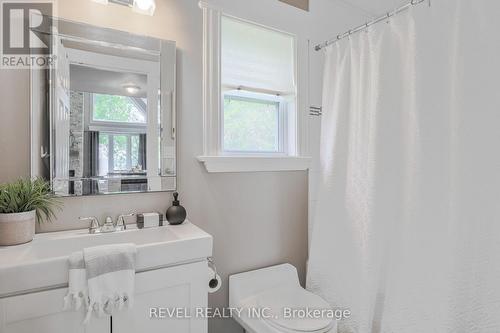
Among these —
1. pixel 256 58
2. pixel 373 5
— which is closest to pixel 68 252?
pixel 256 58

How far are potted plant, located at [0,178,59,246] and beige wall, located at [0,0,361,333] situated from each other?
0.13 m

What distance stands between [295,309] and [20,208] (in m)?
1.33

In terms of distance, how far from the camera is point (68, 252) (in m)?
1.20

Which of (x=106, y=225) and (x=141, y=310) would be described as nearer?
(x=141, y=310)

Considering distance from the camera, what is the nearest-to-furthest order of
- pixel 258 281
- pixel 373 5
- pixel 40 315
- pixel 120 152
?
pixel 40 315
pixel 120 152
pixel 258 281
pixel 373 5

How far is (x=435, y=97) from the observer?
4.26 ft

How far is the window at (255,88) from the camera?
175 cm

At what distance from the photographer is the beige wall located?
1.25 m

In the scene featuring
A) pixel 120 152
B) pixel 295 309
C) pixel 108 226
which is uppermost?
pixel 120 152

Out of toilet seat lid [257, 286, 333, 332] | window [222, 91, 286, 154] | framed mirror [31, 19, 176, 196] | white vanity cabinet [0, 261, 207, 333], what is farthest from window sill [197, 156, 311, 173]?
toilet seat lid [257, 286, 333, 332]

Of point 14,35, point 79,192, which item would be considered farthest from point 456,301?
point 14,35

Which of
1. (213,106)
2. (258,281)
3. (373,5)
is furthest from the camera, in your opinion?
(373,5)

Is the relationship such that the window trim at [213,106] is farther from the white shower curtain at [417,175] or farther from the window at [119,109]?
the white shower curtain at [417,175]

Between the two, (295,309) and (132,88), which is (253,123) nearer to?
(132,88)
